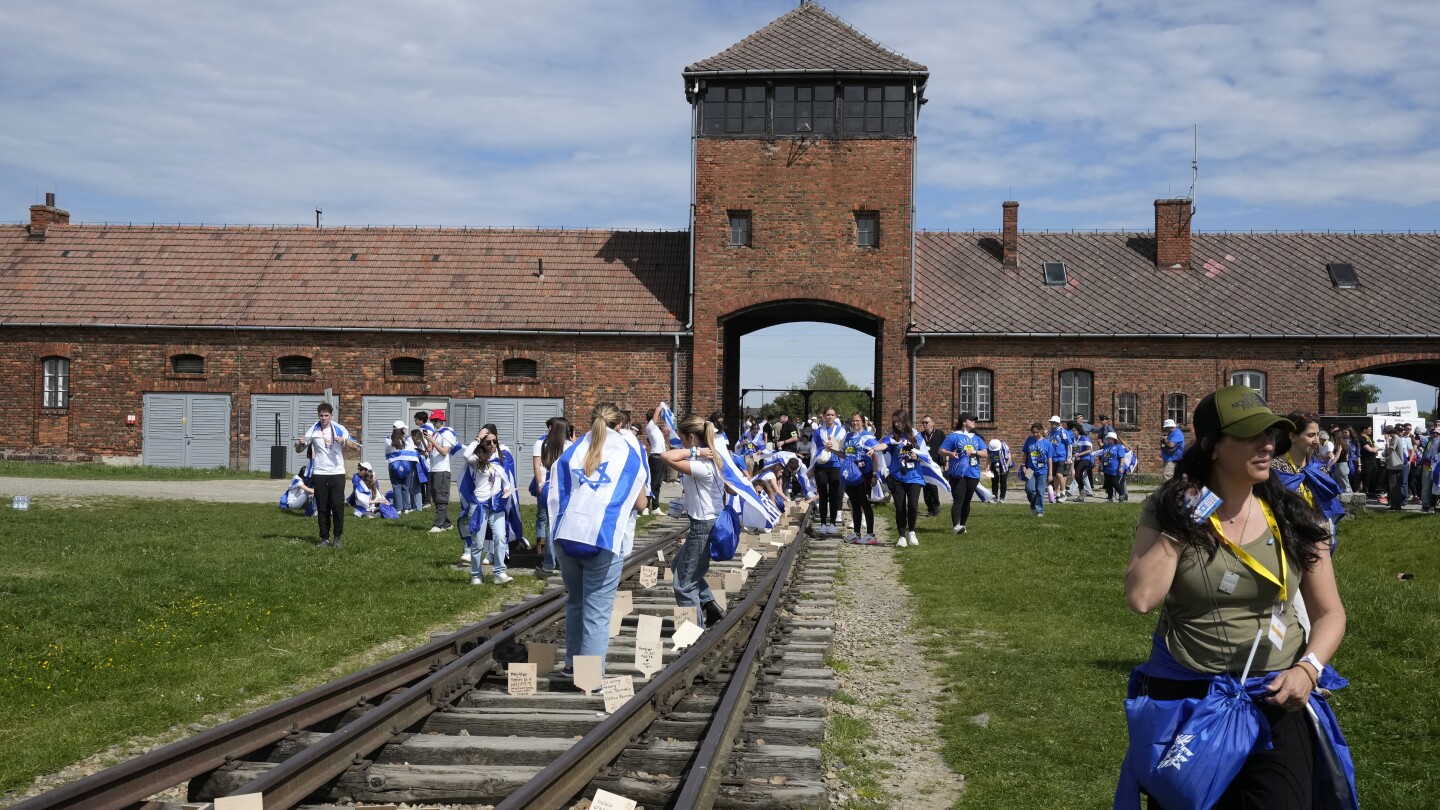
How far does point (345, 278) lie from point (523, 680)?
3038 cm

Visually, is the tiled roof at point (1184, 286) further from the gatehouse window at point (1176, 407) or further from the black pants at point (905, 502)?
the black pants at point (905, 502)

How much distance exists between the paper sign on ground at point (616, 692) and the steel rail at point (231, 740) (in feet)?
4.78

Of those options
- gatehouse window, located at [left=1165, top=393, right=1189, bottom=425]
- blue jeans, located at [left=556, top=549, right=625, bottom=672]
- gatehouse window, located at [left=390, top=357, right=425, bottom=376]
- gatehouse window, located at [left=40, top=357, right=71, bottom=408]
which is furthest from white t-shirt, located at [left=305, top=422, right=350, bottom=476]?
gatehouse window, located at [left=1165, top=393, right=1189, bottom=425]

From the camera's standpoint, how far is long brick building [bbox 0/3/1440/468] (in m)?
33.2

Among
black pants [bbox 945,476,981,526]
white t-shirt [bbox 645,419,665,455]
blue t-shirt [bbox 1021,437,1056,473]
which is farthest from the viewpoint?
blue t-shirt [bbox 1021,437,1056,473]

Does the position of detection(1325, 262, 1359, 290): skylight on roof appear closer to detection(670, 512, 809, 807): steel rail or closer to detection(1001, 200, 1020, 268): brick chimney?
detection(1001, 200, 1020, 268): brick chimney

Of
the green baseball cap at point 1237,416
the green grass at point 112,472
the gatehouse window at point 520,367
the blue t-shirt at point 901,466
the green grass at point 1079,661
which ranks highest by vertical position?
the gatehouse window at point 520,367

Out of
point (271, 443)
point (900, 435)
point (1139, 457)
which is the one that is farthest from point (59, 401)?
point (1139, 457)

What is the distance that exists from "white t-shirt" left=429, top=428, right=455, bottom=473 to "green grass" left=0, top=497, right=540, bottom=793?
3.51ft

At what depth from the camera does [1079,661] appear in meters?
9.66

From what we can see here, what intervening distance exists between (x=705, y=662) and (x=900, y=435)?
934 centimetres

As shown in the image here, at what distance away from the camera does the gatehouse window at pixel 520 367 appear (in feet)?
113

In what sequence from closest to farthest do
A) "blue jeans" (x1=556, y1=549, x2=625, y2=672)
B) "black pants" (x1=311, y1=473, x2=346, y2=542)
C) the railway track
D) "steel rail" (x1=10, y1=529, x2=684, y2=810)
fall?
"steel rail" (x1=10, y1=529, x2=684, y2=810)
the railway track
"blue jeans" (x1=556, y1=549, x2=625, y2=672)
"black pants" (x1=311, y1=473, x2=346, y2=542)

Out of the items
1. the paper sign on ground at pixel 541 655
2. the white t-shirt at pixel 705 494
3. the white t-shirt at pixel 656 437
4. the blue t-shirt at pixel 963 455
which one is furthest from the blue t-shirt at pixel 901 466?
the paper sign on ground at pixel 541 655
